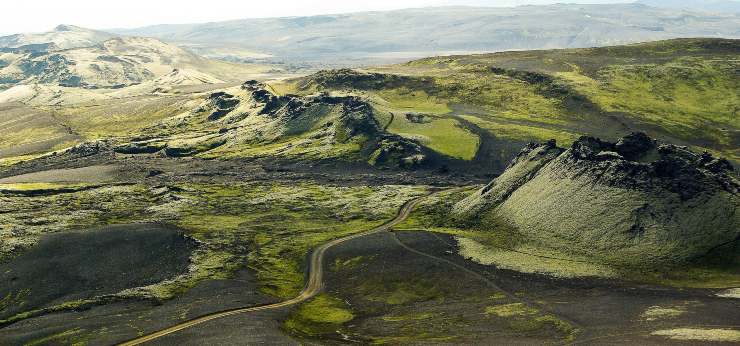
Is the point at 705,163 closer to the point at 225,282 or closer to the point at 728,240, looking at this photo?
the point at 728,240

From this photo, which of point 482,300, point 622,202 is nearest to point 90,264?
point 482,300

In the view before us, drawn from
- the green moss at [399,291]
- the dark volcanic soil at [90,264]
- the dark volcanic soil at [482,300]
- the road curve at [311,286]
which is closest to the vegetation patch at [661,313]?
the dark volcanic soil at [482,300]

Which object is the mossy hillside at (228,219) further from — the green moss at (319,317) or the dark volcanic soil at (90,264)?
the green moss at (319,317)

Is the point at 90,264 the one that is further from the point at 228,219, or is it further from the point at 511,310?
the point at 511,310

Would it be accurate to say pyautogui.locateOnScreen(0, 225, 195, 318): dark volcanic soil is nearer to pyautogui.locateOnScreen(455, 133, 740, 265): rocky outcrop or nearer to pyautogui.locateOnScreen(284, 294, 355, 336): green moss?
pyautogui.locateOnScreen(284, 294, 355, 336): green moss

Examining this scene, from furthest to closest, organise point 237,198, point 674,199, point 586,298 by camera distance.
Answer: point 237,198 < point 674,199 < point 586,298

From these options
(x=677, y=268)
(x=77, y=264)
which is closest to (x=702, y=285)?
(x=677, y=268)
